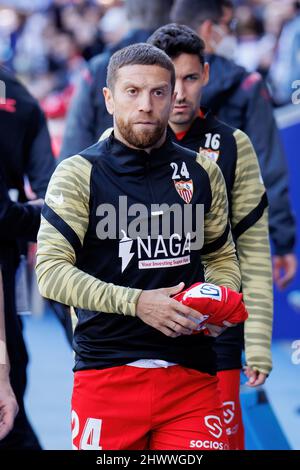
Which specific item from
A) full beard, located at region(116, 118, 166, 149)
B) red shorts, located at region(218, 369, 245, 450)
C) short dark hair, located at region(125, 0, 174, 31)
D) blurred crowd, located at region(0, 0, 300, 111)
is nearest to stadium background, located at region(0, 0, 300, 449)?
blurred crowd, located at region(0, 0, 300, 111)

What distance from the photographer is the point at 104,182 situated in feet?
12.3

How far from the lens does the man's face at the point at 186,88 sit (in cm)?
457

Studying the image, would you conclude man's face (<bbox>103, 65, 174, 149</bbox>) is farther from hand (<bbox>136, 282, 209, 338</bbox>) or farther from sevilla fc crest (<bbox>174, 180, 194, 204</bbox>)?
hand (<bbox>136, 282, 209, 338</bbox>)

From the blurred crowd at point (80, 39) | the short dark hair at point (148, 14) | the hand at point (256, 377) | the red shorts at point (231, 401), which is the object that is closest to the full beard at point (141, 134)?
the hand at point (256, 377)

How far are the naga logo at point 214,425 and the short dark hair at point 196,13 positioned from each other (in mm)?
2684

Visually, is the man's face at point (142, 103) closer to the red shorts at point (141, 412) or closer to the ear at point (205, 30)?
the red shorts at point (141, 412)

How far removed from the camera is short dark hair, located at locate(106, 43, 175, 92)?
148 inches

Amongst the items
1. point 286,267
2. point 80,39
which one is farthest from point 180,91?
point 80,39

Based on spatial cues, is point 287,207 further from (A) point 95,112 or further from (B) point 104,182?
(B) point 104,182

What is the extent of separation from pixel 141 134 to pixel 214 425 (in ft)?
3.39

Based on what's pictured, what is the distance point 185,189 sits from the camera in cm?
383

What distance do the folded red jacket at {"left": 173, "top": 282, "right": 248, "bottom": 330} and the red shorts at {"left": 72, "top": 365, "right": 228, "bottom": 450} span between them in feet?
0.86
